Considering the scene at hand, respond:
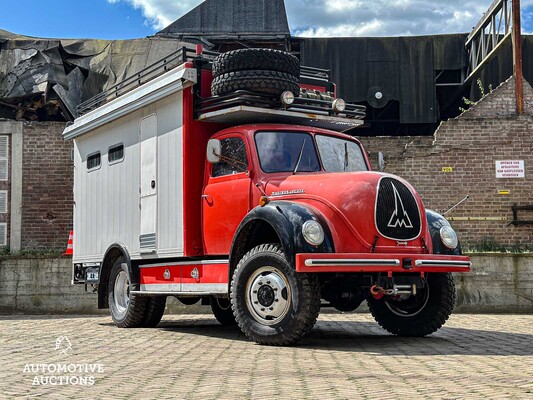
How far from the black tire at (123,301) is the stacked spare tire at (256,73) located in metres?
3.33

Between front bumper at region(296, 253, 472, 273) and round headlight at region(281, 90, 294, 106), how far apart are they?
7.50ft

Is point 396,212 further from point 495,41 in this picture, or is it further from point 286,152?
point 495,41

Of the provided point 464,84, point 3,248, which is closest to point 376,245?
point 3,248

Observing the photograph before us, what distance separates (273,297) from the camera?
321 inches

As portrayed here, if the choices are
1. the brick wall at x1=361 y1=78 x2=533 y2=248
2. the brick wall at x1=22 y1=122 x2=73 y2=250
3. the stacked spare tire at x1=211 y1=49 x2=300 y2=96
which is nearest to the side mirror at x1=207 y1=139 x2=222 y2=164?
the stacked spare tire at x1=211 y1=49 x2=300 y2=96

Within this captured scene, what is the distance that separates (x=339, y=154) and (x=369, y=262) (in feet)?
7.63

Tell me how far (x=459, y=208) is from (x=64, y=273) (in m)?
8.45

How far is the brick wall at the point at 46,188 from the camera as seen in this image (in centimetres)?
1745

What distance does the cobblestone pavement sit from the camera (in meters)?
5.36

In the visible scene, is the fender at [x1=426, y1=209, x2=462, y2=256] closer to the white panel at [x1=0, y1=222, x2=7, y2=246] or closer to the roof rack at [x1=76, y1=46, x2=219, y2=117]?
the roof rack at [x1=76, y1=46, x2=219, y2=117]

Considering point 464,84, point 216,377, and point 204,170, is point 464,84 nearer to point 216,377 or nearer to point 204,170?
point 204,170

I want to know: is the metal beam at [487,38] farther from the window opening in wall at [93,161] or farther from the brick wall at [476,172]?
the window opening in wall at [93,161]

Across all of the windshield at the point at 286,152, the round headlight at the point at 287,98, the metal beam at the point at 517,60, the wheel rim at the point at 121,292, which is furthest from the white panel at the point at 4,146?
the metal beam at the point at 517,60

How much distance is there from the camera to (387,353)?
25.0ft
